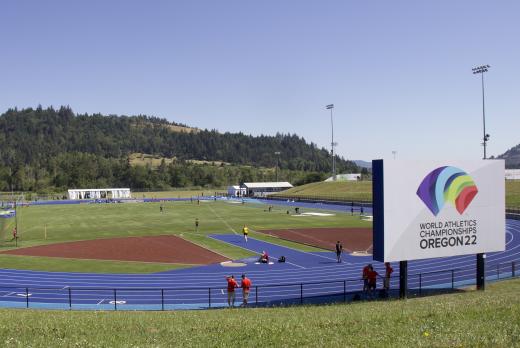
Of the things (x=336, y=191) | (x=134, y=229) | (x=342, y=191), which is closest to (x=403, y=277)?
(x=134, y=229)

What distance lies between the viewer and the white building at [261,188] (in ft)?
462

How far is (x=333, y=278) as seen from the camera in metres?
30.2

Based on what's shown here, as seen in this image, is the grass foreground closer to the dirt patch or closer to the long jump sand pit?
the long jump sand pit

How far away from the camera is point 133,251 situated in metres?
40.8

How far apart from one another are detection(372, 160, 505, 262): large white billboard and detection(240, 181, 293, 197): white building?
115273 millimetres

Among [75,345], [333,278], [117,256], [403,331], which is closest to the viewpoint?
[75,345]

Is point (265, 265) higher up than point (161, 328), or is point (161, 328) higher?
point (161, 328)

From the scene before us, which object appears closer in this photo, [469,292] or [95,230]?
[469,292]

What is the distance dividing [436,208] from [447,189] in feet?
3.61

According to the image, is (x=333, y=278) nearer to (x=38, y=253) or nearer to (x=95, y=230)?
(x=38, y=253)

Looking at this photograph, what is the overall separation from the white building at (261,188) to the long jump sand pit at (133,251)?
3659 inches

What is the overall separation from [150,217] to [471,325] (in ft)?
217

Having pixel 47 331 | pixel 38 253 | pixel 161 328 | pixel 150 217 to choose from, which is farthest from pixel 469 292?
pixel 150 217

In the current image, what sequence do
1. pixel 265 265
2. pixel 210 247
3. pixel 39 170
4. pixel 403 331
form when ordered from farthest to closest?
pixel 39 170
pixel 210 247
pixel 265 265
pixel 403 331
